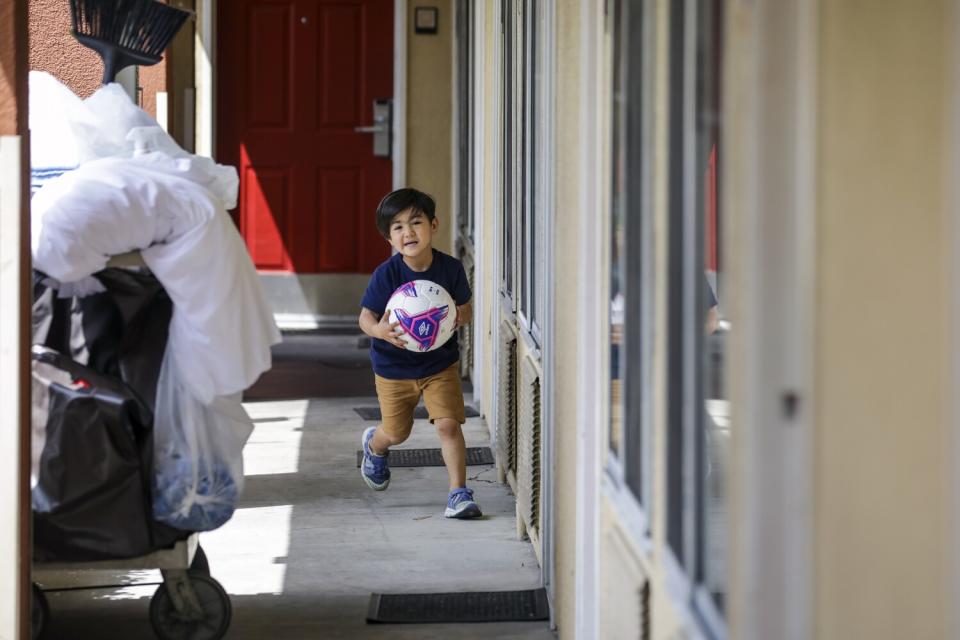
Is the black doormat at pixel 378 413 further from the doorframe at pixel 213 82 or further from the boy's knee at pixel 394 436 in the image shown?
the doorframe at pixel 213 82

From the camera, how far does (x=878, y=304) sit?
1369mm

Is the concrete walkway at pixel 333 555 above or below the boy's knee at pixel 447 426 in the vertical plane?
below

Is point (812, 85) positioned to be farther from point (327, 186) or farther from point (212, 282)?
point (327, 186)

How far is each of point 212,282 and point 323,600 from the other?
41.1 inches

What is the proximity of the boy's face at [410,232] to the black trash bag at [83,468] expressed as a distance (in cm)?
147

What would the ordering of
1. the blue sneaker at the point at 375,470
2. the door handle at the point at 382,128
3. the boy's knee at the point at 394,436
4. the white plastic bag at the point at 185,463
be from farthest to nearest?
the door handle at the point at 382,128 → the blue sneaker at the point at 375,470 → the boy's knee at the point at 394,436 → the white plastic bag at the point at 185,463

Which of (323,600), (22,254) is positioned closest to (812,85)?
(22,254)

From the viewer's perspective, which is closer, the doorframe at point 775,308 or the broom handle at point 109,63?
the doorframe at point 775,308

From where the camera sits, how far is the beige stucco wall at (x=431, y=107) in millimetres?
8586

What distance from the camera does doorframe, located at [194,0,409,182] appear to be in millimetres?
8500

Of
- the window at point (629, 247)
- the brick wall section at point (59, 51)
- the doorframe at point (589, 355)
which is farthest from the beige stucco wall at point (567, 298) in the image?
the brick wall section at point (59, 51)

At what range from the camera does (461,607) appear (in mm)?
3461

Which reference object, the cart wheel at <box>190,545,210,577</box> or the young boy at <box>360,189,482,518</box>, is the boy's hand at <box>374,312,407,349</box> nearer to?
the young boy at <box>360,189,482,518</box>

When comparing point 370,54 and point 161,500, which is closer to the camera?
point 161,500
